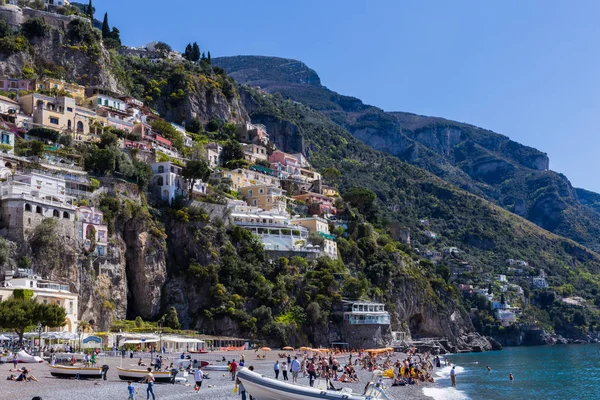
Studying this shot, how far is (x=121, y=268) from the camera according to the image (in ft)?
196

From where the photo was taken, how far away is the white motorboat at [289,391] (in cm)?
2512

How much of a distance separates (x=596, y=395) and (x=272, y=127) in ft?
322

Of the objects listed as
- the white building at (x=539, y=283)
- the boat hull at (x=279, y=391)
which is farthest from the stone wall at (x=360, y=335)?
the white building at (x=539, y=283)

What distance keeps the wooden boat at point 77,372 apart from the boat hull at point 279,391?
945 centimetres

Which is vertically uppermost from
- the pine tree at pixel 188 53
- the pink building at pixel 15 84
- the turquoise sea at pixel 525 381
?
the pine tree at pixel 188 53

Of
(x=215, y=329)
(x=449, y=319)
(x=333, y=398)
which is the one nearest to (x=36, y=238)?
(x=215, y=329)

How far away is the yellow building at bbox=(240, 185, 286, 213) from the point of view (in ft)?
281

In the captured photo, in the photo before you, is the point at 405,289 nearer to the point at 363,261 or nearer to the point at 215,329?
the point at 363,261

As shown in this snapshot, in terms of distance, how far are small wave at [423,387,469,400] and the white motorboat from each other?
13.7 metres

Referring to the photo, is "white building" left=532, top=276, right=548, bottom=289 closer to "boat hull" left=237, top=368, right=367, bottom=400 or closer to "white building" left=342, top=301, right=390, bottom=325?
"white building" left=342, top=301, right=390, bottom=325

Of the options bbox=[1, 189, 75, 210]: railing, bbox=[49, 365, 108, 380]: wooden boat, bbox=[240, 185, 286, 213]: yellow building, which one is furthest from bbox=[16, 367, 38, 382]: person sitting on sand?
bbox=[240, 185, 286, 213]: yellow building

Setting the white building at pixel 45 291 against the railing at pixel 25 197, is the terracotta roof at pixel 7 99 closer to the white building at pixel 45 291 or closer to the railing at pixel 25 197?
the railing at pixel 25 197

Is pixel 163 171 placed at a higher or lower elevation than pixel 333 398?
higher

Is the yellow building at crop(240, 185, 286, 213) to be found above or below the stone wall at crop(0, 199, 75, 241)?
above
